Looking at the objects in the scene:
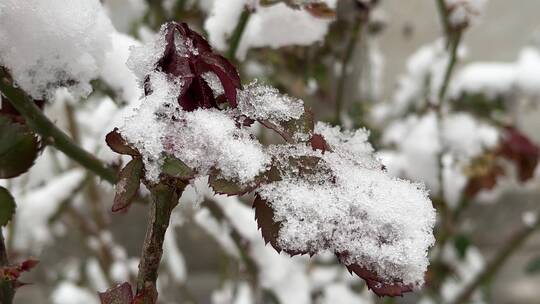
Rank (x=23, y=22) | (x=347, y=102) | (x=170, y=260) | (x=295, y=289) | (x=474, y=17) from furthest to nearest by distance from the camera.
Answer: (x=170, y=260) → (x=347, y=102) → (x=295, y=289) → (x=474, y=17) → (x=23, y=22)

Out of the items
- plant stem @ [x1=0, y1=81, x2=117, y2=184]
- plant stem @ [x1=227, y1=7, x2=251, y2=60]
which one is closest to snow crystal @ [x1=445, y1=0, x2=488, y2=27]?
plant stem @ [x1=227, y1=7, x2=251, y2=60]

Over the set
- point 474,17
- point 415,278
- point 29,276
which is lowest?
point 415,278

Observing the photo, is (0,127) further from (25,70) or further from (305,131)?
(305,131)

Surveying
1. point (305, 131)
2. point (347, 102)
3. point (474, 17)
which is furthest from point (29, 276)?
point (305, 131)

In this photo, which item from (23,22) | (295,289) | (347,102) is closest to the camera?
(23,22)

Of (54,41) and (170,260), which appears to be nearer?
(54,41)
